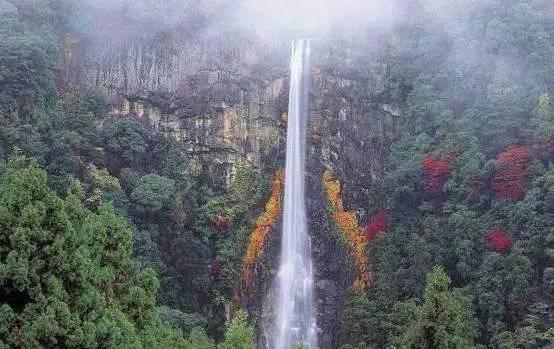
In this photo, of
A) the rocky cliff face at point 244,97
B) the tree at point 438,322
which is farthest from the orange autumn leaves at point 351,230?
the tree at point 438,322

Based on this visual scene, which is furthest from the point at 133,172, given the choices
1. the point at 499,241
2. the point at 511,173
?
the point at 511,173

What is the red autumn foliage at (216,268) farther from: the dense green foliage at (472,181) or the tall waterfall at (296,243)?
the dense green foliage at (472,181)

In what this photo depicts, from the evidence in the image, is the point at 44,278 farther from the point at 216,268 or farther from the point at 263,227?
the point at 263,227

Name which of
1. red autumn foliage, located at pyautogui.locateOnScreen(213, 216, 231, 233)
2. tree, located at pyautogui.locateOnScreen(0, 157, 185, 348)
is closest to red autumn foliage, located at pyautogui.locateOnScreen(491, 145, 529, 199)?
red autumn foliage, located at pyautogui.locateOnScreen(213, 216, 231, 233)

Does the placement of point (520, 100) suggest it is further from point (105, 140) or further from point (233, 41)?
point (105, 140)

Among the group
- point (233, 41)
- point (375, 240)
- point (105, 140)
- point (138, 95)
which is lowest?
point (375, 240)

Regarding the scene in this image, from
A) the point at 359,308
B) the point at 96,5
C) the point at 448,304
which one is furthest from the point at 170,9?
the point at 448,304
